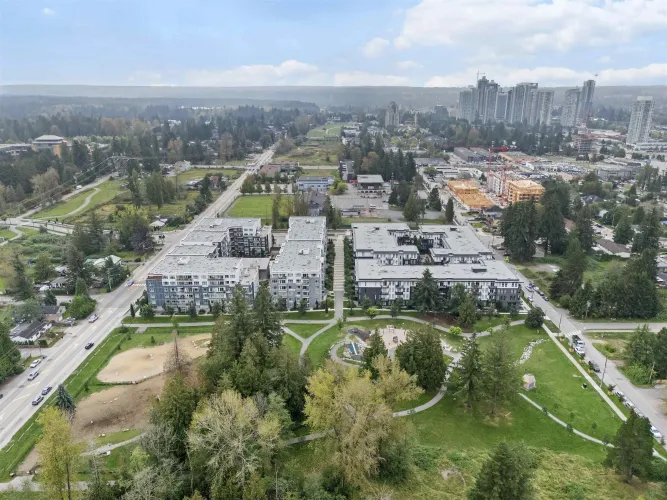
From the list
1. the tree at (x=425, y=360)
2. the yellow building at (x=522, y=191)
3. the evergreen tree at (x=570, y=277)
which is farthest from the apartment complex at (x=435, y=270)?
the yellow building at (x=522, y=191)

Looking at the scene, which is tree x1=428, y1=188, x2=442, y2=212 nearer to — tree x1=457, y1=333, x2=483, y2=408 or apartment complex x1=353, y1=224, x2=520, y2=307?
apartment complex x1=353, y1=224, x2=520, y2=307

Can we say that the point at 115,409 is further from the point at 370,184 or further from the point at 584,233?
the point at 370,184

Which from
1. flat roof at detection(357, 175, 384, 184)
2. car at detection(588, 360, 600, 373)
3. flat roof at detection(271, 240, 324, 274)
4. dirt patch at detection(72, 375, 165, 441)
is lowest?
dirt patch at detection(72, 375, 165, 441)

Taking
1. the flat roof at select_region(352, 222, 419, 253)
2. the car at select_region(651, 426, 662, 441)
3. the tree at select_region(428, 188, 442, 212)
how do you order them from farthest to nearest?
the tree at select_region(428, 188, 442, 212) < the flat roof at select_region(352, 222, 419, 253) < the car at select_region(651, 426, 662, 441)

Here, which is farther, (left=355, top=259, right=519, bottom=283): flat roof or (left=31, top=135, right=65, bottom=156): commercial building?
(left=31, top=135, right=65, bottom=156): commercial building


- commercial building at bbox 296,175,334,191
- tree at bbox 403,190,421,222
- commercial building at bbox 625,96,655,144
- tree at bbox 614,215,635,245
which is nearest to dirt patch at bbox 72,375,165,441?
tree at bbox 403,190,421,222

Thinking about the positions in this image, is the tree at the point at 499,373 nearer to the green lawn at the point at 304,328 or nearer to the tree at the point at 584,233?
the green lawn at the point at 304,328

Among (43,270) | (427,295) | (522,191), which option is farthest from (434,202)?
(43,270)

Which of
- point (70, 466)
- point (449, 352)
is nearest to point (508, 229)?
point (449, 352)
